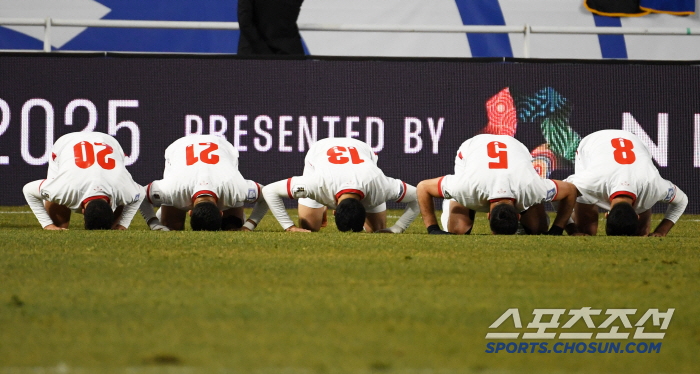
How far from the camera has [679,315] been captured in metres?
3.16

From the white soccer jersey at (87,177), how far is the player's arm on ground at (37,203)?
0.25 feet

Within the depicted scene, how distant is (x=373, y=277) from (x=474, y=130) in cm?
607

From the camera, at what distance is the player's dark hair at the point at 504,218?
6.25 metres

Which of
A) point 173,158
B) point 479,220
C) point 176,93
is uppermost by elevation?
point 176,93

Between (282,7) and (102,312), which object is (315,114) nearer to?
(282,7)

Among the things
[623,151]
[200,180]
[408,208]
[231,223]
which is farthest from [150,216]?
[623,151]

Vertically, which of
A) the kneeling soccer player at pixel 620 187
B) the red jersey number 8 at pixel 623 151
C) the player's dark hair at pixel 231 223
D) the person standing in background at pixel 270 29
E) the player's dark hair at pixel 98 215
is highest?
the person standing in background at pixel 270 29

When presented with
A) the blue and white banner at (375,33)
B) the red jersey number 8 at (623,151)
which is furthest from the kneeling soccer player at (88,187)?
the blue and white banner at (375,33)

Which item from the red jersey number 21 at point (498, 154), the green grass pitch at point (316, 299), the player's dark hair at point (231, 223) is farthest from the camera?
the player's dark hair at point (231, 223)

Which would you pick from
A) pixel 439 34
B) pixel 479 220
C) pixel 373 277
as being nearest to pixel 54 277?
pixel 373 277

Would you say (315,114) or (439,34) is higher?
(439,34)

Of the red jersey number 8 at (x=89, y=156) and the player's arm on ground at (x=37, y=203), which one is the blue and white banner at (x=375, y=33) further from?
the player's arm on ground at (x=37, y=203)

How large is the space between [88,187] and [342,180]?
185 cm

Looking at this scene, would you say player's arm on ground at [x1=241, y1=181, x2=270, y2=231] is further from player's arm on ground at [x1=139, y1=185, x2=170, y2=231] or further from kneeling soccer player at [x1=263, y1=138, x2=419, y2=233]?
player's arm on ground at [x1=139, y1=185, x2=170, y2=231]
